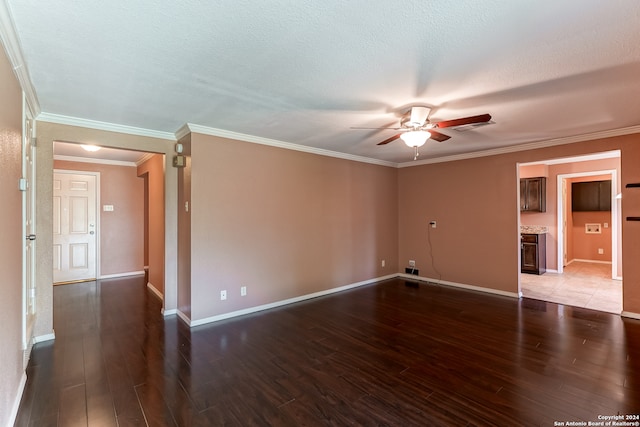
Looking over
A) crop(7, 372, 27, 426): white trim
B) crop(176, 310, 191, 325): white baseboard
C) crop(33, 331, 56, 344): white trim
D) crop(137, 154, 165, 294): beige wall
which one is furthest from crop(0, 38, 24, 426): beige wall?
crop(137, 154, 165, 294): beige wall

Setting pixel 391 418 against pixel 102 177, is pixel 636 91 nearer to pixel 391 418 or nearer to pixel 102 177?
pixel 391 418

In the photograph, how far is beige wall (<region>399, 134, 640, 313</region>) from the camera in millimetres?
3844

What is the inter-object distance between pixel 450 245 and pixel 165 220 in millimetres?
4829

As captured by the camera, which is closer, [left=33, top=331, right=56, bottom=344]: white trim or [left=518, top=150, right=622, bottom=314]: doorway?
[left=33, top=331, right=56, bottom=344]: white trim

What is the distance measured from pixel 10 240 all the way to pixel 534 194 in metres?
8.31

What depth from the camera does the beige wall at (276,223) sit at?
12.1ft

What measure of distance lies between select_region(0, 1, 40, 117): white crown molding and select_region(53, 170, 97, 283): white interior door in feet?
12.1

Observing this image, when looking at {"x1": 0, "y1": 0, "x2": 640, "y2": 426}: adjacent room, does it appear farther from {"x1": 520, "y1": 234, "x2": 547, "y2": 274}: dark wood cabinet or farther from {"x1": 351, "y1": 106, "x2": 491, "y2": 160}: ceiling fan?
{"x1": 520, "y1": 234, "x2": 547, "y2": 274}: dark wood cabinet

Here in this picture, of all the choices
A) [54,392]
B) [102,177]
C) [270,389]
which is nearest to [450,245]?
[270,389]

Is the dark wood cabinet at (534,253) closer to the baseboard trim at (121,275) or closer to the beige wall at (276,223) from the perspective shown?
the beige wall at (276,223)

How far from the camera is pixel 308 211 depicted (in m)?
4.77

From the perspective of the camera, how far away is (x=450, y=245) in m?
5.52

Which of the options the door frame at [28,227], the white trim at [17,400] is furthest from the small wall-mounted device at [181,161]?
the white trim at [17,400]

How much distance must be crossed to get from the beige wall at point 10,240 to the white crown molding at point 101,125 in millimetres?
1035
